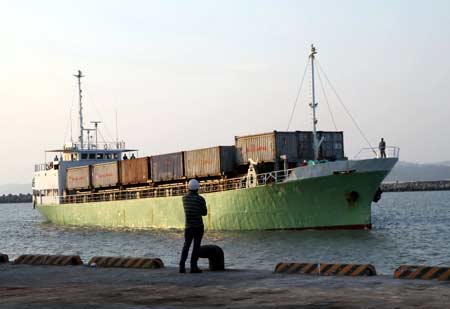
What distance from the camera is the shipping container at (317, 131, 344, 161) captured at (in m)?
38.9

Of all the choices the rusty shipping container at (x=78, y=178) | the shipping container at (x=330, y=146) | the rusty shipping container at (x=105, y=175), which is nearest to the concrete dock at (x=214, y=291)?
the shipping container at (x=330, y=146)

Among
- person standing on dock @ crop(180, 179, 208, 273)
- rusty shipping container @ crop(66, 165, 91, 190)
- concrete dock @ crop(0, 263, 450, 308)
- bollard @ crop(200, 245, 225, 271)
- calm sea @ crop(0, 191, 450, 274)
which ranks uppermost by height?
rusty shipping container @ crop(66, 165, 91, 190)

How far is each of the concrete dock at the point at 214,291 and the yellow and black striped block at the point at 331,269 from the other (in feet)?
1.22

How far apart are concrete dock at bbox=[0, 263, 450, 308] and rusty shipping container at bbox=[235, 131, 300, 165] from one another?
23834mm

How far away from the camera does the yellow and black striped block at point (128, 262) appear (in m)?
14.1

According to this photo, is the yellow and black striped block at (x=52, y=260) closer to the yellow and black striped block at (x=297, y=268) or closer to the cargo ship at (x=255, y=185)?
the yellow and black striped block at (x=297, y=268)

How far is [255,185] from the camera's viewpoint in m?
35.9

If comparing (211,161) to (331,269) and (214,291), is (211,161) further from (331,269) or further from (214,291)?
(214,291)

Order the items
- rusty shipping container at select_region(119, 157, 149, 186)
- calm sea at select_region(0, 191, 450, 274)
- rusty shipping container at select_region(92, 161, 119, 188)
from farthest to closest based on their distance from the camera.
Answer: rusty shipping container at select_region(92, 161, 119, 188) → rusty shipping container at select_region(119, 157, 149, 186) → calm sea at select_region(0, 191, 450, 274)

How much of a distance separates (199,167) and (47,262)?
83.9 ft

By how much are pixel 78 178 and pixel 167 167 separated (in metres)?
13.4

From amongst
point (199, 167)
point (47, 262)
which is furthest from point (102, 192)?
point (47, 262)

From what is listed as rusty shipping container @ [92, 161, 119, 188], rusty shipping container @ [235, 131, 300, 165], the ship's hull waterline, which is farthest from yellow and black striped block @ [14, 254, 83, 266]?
rusty shipping container @ [92, 161, 119, 188]

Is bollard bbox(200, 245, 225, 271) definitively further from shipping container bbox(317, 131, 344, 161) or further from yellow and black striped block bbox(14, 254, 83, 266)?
shipping container bbox(317, 131, 344, 161)
